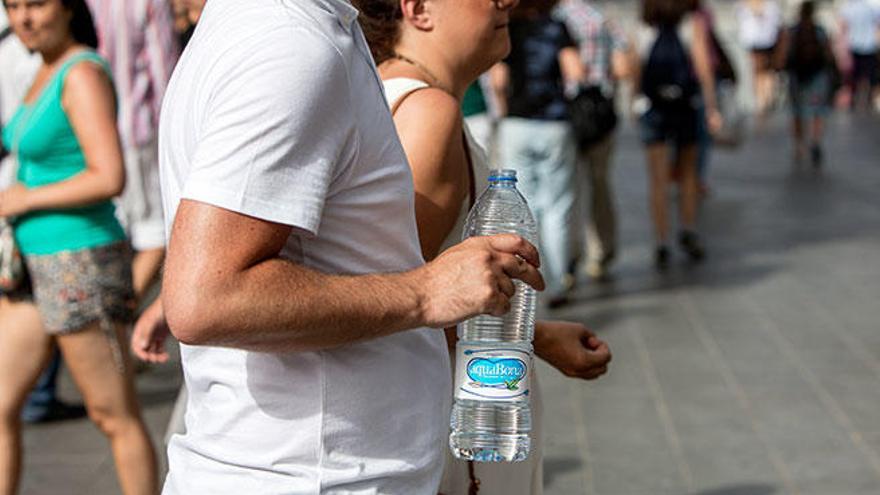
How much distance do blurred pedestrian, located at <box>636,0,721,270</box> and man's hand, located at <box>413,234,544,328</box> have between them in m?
7.59

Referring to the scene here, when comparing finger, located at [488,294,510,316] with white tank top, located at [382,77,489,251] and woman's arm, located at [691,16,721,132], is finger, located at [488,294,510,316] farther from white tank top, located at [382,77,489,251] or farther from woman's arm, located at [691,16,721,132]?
woman's arm, located at [691,16,721,132]

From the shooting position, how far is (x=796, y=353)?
7301 millimetres

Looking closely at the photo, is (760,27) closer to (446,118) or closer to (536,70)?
(536,70)

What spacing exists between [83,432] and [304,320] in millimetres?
4390

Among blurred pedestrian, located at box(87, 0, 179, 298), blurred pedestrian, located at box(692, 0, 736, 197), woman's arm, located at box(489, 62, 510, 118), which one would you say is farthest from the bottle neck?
blurred pedestrian, located at box(692, 0, 736, 197)

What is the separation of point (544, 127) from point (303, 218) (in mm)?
6387

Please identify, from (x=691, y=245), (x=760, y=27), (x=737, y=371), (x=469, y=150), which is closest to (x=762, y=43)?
(x=760, y=27)

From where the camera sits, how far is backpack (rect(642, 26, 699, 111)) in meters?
9.48

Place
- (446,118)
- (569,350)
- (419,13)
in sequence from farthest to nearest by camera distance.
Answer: (569,350)
(419,13)
(446,118)

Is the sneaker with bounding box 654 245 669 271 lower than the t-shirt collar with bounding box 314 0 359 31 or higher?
lower

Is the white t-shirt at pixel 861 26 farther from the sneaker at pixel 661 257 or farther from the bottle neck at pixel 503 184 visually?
the bottle neck at pixel 503 184

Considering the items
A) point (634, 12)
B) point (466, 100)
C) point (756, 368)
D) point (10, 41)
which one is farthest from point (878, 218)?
point (634, 12)

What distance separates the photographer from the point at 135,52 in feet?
21.5

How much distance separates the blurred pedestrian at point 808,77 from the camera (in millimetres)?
15430
